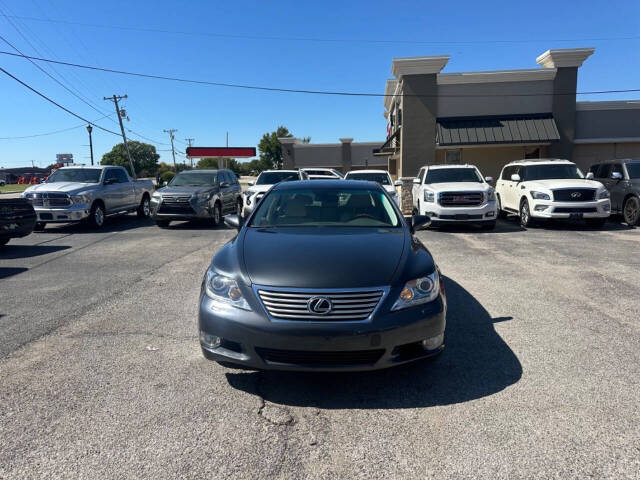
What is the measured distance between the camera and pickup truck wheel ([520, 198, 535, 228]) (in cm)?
1226

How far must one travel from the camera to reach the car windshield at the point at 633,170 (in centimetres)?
1235

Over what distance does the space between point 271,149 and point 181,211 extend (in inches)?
2861

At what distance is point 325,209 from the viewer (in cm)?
480

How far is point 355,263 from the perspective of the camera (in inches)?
132

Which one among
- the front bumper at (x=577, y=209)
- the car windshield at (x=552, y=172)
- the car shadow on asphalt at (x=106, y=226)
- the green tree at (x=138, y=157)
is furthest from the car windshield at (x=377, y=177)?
the green tree at (x=138, y=157)

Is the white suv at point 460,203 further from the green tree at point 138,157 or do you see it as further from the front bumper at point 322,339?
the green tree at point 138,157

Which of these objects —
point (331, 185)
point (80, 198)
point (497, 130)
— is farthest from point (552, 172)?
point (80, 198)

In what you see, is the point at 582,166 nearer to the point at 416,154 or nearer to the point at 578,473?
the point at 416,154

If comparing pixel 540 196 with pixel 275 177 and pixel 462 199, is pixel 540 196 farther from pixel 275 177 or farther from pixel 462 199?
pixel 275 177

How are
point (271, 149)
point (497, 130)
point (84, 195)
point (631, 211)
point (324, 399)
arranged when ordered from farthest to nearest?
point (271, 149), point (497, 130), point (84, 195), point (631, 211), point (324, 399)

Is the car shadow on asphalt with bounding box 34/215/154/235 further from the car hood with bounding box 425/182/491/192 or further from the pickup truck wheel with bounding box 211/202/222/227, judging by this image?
the car hood with bounding box 425/182/491/192

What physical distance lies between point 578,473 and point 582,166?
24.3 meters

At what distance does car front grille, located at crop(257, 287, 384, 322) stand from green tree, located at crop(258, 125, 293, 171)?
3159 inches

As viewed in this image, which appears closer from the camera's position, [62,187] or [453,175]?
[62,187]
